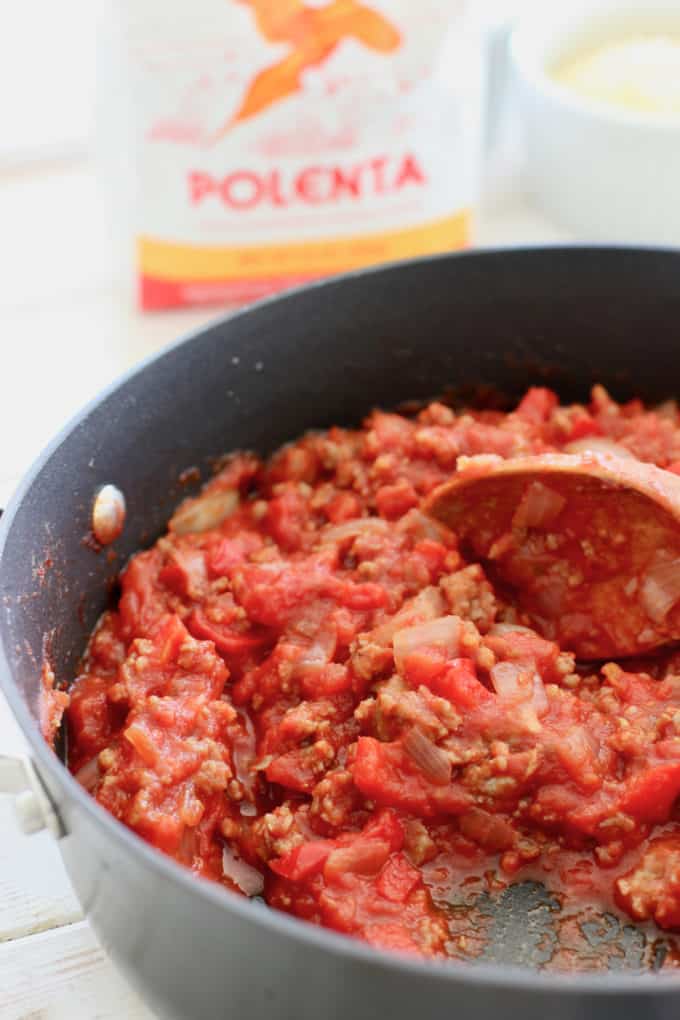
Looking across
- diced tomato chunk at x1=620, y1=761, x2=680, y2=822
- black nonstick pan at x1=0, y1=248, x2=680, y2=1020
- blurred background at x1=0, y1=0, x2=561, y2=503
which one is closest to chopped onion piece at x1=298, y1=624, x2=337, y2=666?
black nonstick pan at x1=0, y1=248, x2=680, y2=1020

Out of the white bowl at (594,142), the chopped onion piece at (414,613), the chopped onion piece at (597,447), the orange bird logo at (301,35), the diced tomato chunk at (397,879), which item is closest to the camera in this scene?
the diced tomato chunk at (397,879)

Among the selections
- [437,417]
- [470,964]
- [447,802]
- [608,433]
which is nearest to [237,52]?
[437,417]

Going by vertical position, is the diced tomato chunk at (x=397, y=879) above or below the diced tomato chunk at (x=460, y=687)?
below

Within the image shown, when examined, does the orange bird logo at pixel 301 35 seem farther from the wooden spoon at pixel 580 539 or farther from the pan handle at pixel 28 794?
the pan handle at pixel 28 794

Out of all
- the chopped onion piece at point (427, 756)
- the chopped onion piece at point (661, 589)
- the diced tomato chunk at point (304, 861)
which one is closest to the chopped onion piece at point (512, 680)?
the chopped onion piece at point (427, 756)

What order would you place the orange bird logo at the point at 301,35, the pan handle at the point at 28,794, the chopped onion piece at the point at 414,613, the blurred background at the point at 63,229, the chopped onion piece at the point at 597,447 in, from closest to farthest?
the pan handle at the point at 28,794, the chopped onion piece at the point at 414,613, the chopped onion piece at the point at 597,447, the orange bird logo at the point at 301,35, the blurred background at the point at 63,229

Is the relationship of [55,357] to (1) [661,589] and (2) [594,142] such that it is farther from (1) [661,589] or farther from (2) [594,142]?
(1) [661,589]
